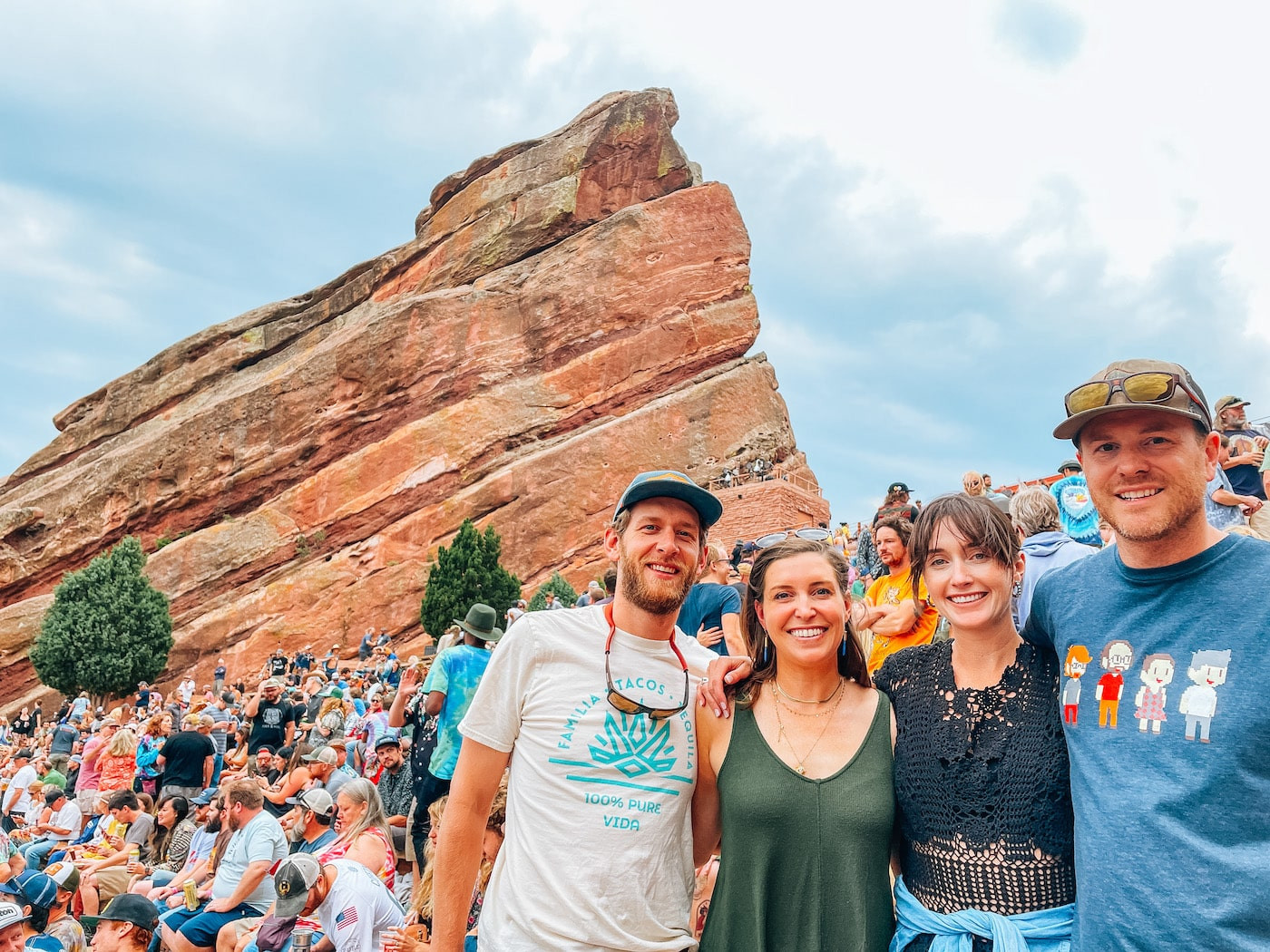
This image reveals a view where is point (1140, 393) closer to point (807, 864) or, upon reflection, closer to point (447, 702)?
point (807, 864)

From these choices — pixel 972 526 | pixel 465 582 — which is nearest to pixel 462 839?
pixel 972 526

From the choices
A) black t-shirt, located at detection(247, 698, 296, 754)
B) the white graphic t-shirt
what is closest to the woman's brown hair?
the white graphic t-shirt

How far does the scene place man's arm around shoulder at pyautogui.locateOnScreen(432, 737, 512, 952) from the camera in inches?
108

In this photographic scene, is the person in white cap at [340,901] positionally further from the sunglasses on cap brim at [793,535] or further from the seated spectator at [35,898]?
the sunglasses on cap brim at [793,535]

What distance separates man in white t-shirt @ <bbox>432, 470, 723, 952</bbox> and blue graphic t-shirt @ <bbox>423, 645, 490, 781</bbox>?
3.11m

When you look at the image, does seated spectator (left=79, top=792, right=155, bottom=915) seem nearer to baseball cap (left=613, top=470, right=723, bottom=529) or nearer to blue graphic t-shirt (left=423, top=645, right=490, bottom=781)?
blue graphic t-shirt (left=423, top=645, right=490, bottom=781)

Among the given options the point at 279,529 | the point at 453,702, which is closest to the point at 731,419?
the point at 279,529

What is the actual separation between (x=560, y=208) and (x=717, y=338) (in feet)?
28.3

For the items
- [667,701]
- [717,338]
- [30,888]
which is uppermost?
[717,338]

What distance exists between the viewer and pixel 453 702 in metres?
6.05

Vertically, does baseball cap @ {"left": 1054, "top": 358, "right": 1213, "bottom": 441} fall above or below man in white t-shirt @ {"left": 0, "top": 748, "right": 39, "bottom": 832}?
above

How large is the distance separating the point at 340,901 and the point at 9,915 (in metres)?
1.94

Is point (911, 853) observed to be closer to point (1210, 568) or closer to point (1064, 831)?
point (1064, 831)

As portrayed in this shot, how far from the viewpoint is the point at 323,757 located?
8859mm
